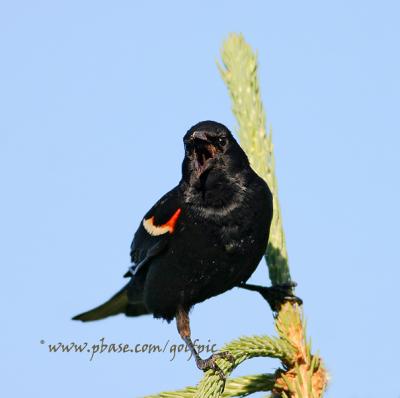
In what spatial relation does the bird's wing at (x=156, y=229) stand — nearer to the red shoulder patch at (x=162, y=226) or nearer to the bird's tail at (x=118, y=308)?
the red shoulder patch at (x=162, y=226)

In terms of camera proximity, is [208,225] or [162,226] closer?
[208,225]

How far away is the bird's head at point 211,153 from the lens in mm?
4211

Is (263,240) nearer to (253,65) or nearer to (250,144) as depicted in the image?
(250,144)

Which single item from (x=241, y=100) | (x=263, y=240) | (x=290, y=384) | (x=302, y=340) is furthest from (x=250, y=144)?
(x=290, y=384)

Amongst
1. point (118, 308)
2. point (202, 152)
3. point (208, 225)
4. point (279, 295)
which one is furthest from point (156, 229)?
point (118, 308)

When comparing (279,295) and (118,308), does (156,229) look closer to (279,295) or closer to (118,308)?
(279,295)

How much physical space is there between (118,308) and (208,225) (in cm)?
200

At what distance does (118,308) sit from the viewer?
604cm

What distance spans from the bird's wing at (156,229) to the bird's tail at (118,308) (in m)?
0.57

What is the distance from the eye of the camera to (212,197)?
4379mm

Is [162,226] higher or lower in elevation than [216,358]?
higher

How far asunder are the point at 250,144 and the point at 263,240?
0.59 meters

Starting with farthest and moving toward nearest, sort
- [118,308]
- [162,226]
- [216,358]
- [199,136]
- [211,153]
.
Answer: [118,308] < [162,226] < [211,153] < [199,136] < [216,358]

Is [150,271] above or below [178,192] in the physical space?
below
